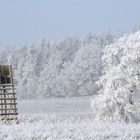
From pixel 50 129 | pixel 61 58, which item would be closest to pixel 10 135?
pixel 50 129

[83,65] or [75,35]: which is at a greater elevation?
[75,35]

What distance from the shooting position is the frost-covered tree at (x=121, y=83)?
4041cm

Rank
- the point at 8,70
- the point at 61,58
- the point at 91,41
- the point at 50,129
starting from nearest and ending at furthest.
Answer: the point at 50,129 < the point at 8,70 < the point at 61,58 < the point at 91,41

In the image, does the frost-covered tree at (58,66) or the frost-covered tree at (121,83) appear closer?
the frost-covered tree at (121,83)

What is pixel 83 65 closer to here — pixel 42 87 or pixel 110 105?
pixel 42 87

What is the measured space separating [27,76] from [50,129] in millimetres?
108879

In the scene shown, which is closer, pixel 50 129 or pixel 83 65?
pixel 50 129

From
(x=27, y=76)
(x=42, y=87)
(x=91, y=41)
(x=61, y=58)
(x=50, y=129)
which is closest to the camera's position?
(x=50, y=129)

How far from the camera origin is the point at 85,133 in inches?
650

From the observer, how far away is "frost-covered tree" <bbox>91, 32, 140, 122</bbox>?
4041 centimetres

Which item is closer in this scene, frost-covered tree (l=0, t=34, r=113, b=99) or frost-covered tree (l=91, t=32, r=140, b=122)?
frost-covered tree (l=91, t=32, r=140, b=122)

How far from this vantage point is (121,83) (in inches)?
1633

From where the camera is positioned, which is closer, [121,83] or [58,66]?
[121,83]

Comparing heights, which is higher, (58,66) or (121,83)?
(58,66)
